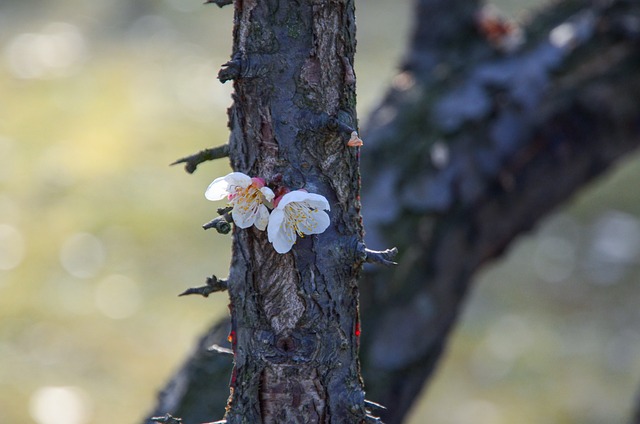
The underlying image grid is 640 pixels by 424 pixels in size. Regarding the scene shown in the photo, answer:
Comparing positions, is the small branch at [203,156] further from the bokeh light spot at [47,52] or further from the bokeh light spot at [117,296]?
the bokeh light spot at [47,52]

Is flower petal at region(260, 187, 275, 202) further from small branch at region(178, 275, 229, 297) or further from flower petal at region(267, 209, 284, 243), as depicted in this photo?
small branch at region(178, 275, 229, 297)

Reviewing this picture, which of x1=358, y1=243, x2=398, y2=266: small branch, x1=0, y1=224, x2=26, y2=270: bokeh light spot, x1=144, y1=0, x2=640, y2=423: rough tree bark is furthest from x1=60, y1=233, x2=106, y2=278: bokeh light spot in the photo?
x1=358, y1=243, x2=398, y2=266: small branch

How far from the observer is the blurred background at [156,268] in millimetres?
5840

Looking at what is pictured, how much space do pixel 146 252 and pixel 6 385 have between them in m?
1.68

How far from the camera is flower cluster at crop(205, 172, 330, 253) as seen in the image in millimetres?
1271

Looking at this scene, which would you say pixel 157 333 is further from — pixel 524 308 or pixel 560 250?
pixel 560 250

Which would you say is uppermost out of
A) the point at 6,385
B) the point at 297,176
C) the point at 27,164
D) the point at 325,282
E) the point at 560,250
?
the point at 27,164

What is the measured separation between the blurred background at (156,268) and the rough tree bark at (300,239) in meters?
4.38

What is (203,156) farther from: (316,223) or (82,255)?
(82,255)

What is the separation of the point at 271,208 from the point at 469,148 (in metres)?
1.63

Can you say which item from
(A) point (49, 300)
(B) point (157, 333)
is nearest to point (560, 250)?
(B) point (157, 333)

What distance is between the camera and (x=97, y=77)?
926 cm

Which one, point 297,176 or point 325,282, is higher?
point 297,176

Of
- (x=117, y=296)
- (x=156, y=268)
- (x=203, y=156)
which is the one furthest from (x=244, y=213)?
(x=156, y=268)
